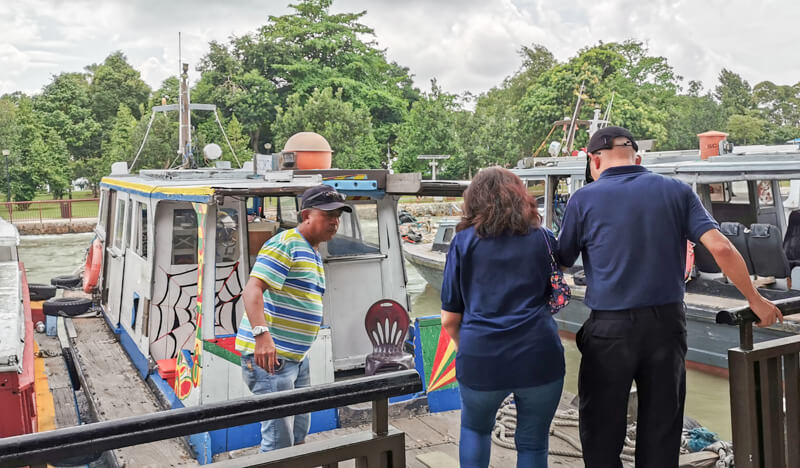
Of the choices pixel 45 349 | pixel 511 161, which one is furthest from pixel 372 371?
pixel 511 161

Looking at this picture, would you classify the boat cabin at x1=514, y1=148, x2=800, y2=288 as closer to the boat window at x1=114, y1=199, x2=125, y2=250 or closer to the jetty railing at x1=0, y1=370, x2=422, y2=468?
the boat window at x1=114, y1=199, x2=125, y2=250

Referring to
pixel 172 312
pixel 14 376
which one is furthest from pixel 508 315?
pixel 172 312

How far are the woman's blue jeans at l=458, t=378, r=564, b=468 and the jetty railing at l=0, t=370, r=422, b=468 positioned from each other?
2.66ft

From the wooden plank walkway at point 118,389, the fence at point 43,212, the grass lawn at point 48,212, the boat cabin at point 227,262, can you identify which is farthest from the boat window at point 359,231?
the grass lawn at point 48,212

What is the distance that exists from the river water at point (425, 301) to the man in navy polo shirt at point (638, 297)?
6154mm

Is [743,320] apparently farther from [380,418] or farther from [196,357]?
[196,357]

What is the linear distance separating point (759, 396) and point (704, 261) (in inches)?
320

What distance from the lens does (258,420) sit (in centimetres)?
210

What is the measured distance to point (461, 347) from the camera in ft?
10.2

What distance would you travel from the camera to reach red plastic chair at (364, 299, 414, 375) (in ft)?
19.7

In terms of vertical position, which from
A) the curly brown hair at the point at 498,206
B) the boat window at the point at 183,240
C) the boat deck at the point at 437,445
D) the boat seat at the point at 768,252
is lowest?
the boat deck at the point at 437,445

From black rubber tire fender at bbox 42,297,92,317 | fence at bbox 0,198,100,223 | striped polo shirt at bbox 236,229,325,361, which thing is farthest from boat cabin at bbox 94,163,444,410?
fence at bbox 0,198,100,223

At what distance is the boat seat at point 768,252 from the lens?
31.0 feet

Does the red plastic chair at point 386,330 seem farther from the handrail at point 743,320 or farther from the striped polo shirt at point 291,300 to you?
the handrail at point 743,320
